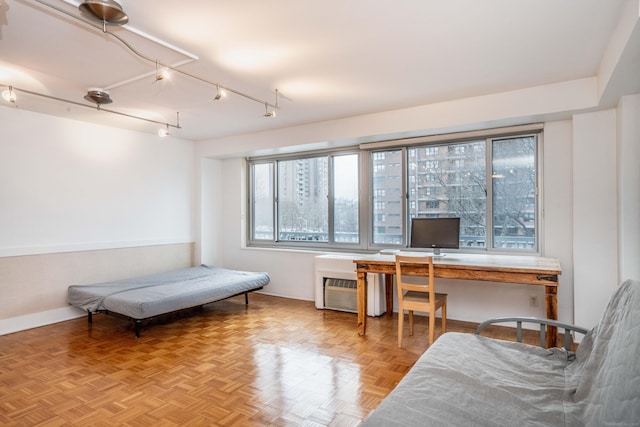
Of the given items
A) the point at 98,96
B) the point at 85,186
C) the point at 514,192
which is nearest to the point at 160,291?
the point at 85,186

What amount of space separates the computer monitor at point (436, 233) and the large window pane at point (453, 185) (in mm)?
453

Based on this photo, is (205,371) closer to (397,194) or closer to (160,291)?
(160,291)

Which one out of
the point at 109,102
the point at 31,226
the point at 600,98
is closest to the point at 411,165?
the point at 600,98

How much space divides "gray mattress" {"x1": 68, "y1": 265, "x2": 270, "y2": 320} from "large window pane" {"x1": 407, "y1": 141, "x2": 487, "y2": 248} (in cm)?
244

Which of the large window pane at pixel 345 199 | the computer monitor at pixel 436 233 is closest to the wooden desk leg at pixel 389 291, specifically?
the computer monitor at pixel 436 233

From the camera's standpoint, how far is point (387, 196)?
4.86 m

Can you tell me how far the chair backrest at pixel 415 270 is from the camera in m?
3.37

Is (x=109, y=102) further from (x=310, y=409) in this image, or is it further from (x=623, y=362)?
(x=623, y=362)

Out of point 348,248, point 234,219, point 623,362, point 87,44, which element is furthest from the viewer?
point 234,219

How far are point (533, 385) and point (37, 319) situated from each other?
4963mm

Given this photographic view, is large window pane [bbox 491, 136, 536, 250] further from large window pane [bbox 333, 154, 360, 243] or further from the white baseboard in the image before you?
the white baseboard

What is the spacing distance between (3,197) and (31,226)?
1.35 feet

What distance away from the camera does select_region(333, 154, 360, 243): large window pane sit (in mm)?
5160

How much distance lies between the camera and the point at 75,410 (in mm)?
2379
